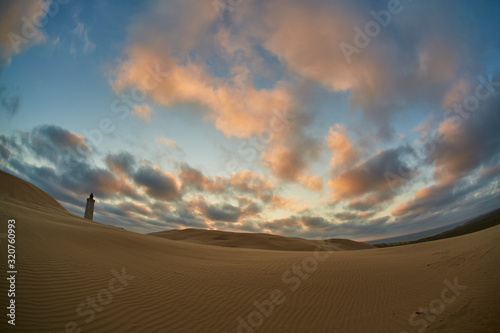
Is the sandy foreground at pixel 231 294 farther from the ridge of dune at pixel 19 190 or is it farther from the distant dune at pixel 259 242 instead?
the ridge of dune at pixel 19 190

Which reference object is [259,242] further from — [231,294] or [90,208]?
[231,294]

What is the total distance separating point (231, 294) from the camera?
7.38m

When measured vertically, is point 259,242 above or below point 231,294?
below

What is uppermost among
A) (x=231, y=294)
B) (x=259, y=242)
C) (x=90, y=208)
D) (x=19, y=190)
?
(x=19, y=190)

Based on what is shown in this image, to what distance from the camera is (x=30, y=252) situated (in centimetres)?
795

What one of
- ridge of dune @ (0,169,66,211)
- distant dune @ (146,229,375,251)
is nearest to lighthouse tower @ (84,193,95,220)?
ridge of dune @ (0,169,66,211)

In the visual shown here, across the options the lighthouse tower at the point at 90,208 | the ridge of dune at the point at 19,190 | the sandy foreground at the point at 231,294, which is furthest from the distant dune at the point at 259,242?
the sandy foreground at the point at 231,294

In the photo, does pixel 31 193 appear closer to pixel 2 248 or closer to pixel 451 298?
pixel 2 248

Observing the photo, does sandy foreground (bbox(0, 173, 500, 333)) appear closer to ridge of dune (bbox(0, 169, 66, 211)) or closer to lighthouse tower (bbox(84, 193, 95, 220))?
lighthouse tower (bbox(84, 193, 95, 220))

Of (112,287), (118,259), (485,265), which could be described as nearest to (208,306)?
(112,287)

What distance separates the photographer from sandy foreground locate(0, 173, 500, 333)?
5371 millimetres

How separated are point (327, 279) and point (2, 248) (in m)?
12.6

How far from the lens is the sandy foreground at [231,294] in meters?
5.37

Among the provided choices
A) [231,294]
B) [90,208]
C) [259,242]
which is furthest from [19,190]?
[231,294]
